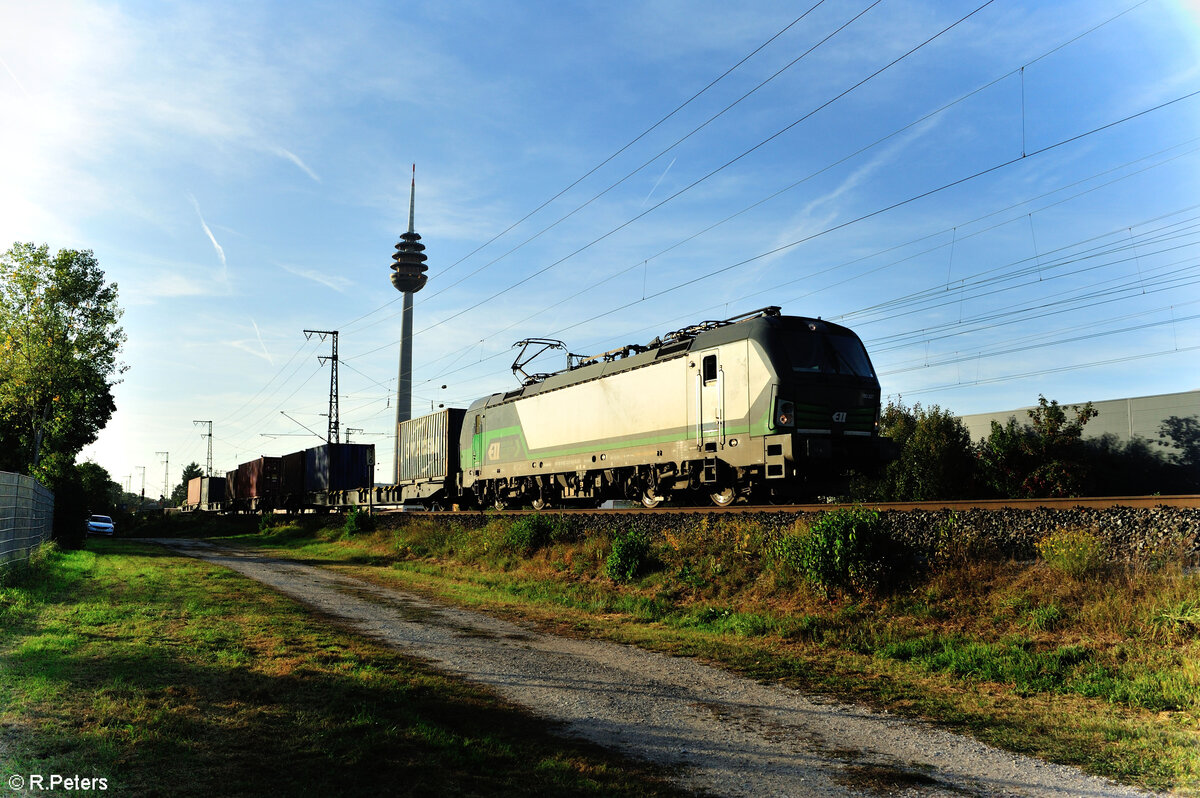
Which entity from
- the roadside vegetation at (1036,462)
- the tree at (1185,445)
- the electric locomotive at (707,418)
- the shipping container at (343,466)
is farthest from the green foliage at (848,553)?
the shipping container at (343,466)

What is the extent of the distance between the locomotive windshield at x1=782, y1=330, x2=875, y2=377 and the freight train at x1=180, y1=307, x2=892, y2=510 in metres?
0.03

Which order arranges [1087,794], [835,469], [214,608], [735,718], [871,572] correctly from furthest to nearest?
[835,469] → [214,608] → [871,572] → [735,718] → [1087,794]

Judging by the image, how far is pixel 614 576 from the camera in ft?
46.5

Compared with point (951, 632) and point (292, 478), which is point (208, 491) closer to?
point (292, 478)

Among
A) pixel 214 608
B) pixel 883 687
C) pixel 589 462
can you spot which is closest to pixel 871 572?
pixel 883 687

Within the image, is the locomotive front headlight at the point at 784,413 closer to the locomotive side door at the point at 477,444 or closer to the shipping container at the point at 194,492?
the locomotive side door at the point at 477,444

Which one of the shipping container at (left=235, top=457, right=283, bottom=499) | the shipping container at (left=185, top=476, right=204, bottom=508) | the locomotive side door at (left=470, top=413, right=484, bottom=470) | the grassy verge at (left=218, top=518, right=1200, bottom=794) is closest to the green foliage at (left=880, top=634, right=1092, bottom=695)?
the grassy verge at (left=218, top=518, right=1200, bottom=794)

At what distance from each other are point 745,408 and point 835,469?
88.3 inches

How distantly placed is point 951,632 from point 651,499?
436 inches

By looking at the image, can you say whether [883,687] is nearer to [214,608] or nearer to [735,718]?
[735,718]

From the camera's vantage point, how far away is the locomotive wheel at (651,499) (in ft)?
63.7

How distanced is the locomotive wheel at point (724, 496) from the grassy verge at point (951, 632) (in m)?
3.18

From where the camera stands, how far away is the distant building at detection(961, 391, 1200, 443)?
3100cm

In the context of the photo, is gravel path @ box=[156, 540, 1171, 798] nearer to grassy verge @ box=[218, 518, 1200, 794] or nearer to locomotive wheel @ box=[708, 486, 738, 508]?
grassy verge @ box=[218, 518, 1200, 794]
